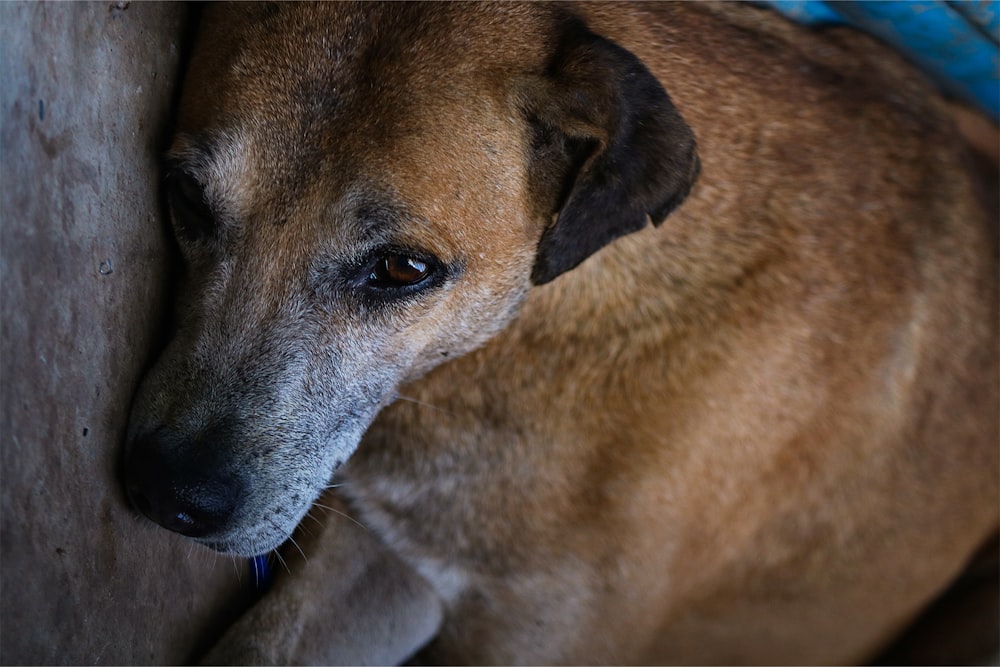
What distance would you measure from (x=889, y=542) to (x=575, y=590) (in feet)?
3.13

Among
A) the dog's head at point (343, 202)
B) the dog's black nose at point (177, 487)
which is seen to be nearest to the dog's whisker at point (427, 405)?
the dog's head at point (343, 202)

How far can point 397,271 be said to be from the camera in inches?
71.4

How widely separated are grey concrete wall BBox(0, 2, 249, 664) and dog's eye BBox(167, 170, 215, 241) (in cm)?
4

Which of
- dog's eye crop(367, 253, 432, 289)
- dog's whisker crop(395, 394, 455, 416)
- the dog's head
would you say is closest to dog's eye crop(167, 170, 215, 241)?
the dog's head

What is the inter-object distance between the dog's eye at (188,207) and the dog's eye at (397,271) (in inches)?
13.2

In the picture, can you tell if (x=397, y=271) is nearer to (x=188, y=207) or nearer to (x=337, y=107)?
(x=337, y=107)

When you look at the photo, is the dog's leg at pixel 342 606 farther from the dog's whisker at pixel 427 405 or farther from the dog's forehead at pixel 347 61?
the dog's forehead at pixel 347 61

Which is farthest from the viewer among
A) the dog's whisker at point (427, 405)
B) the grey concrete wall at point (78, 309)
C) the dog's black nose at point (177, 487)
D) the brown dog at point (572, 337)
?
the dog's whisker at point (427, 405)

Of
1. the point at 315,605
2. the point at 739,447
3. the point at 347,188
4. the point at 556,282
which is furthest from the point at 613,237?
the point at 315,605

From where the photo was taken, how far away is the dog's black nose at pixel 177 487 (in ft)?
5.47

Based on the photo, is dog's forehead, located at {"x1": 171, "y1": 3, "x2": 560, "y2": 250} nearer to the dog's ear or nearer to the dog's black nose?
the dog's ear

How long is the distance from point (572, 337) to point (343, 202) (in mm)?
720

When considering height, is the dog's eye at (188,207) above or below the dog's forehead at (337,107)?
below

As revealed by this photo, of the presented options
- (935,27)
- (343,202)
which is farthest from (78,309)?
(935,27)
